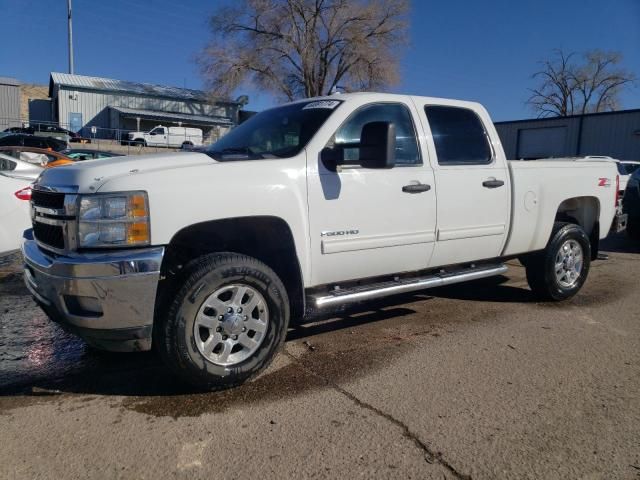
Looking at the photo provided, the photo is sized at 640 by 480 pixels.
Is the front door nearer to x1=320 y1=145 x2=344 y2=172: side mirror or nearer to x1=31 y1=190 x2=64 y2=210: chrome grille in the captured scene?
x1=320 y1=145 x2=344 y2=172: side mirror

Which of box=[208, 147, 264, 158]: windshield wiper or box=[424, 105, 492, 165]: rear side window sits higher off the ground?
box=[424, 105, 492, 165]: rear side window

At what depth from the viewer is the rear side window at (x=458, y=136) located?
450cm

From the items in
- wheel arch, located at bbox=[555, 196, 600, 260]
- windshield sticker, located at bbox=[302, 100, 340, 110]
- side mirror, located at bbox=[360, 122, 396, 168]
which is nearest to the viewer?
Result: side mirror, located at bbox=[360, 122, 396, 168]

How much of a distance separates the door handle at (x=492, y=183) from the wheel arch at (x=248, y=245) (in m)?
2.04

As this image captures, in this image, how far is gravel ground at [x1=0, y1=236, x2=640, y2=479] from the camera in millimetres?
2594

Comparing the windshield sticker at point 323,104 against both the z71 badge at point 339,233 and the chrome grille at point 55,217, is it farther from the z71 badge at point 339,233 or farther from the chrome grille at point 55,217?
the chrome grille at point 55,217

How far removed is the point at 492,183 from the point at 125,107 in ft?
154

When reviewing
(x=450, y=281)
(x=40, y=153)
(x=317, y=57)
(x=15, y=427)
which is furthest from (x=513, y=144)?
(x=15, y=427)

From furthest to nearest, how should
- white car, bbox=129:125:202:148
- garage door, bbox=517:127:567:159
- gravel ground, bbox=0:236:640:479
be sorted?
white car, bbox=129:125:202:148, garage door, bbox=517:127:567:159, gravel ground, bbox=0:236:640:479

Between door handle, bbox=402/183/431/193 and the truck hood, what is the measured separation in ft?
4.97

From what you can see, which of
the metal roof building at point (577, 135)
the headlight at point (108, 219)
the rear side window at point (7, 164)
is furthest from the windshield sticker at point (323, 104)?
the metal roof building at point (577, 135)

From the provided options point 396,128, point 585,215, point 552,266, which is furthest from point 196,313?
point 585,215

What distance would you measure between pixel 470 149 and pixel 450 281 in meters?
1.23

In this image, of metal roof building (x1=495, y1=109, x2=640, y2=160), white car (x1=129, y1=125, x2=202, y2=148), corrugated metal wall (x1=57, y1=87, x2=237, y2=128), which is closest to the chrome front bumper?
metal roof building (x1=495, y1=109, x2=640, y2=160)
